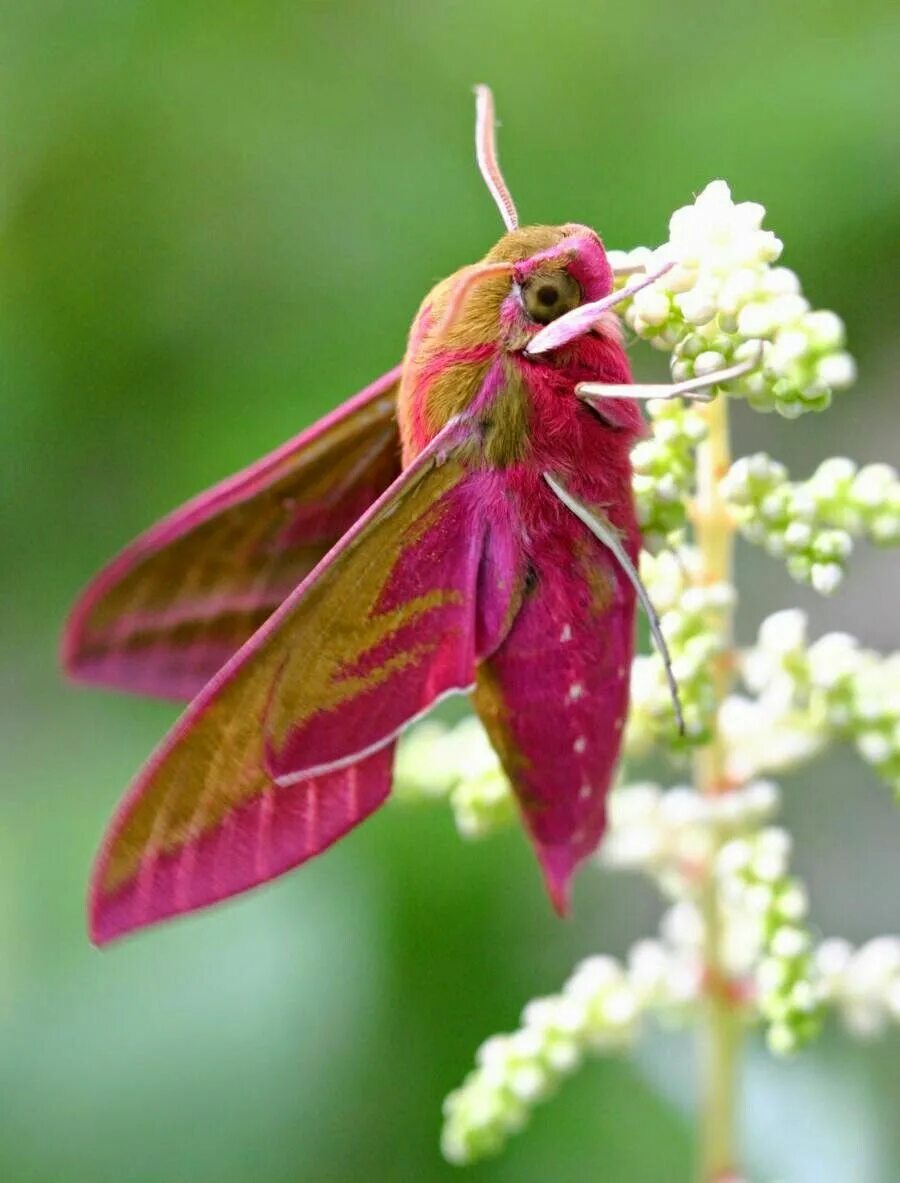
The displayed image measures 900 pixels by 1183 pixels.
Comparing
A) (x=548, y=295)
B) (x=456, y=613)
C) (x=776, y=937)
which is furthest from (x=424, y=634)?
(x=776, y=937)

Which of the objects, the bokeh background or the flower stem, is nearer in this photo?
the flower stem

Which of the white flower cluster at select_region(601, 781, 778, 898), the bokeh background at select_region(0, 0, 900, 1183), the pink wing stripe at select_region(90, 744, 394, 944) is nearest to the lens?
the pink wing stripe at select_region(90, 744, 394, 944)

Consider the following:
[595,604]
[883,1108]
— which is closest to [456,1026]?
[883,1108]

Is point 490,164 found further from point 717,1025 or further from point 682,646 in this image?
point 717,1025

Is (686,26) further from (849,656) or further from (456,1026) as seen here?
(456,1026)

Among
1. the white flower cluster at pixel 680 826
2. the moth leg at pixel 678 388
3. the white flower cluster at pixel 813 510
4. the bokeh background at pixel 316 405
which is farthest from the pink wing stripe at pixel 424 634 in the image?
the bokeh background at pixel 316 405

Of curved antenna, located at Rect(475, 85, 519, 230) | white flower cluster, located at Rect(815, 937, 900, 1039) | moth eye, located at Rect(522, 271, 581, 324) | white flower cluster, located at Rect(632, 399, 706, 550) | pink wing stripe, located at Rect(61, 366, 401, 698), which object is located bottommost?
white flower cluster, located at Rect(815, 937, 900, 1039)

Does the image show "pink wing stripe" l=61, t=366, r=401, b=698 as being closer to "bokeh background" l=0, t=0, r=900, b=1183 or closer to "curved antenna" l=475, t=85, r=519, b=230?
"curved antenna" l=475, t=85, r=519, b=230

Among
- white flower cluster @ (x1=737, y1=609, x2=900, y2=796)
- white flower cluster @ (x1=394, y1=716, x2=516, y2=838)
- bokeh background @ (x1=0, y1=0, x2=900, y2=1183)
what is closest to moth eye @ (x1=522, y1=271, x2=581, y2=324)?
white flower cluster @ (x1=737, y1=609, x2=900, y2=796)
